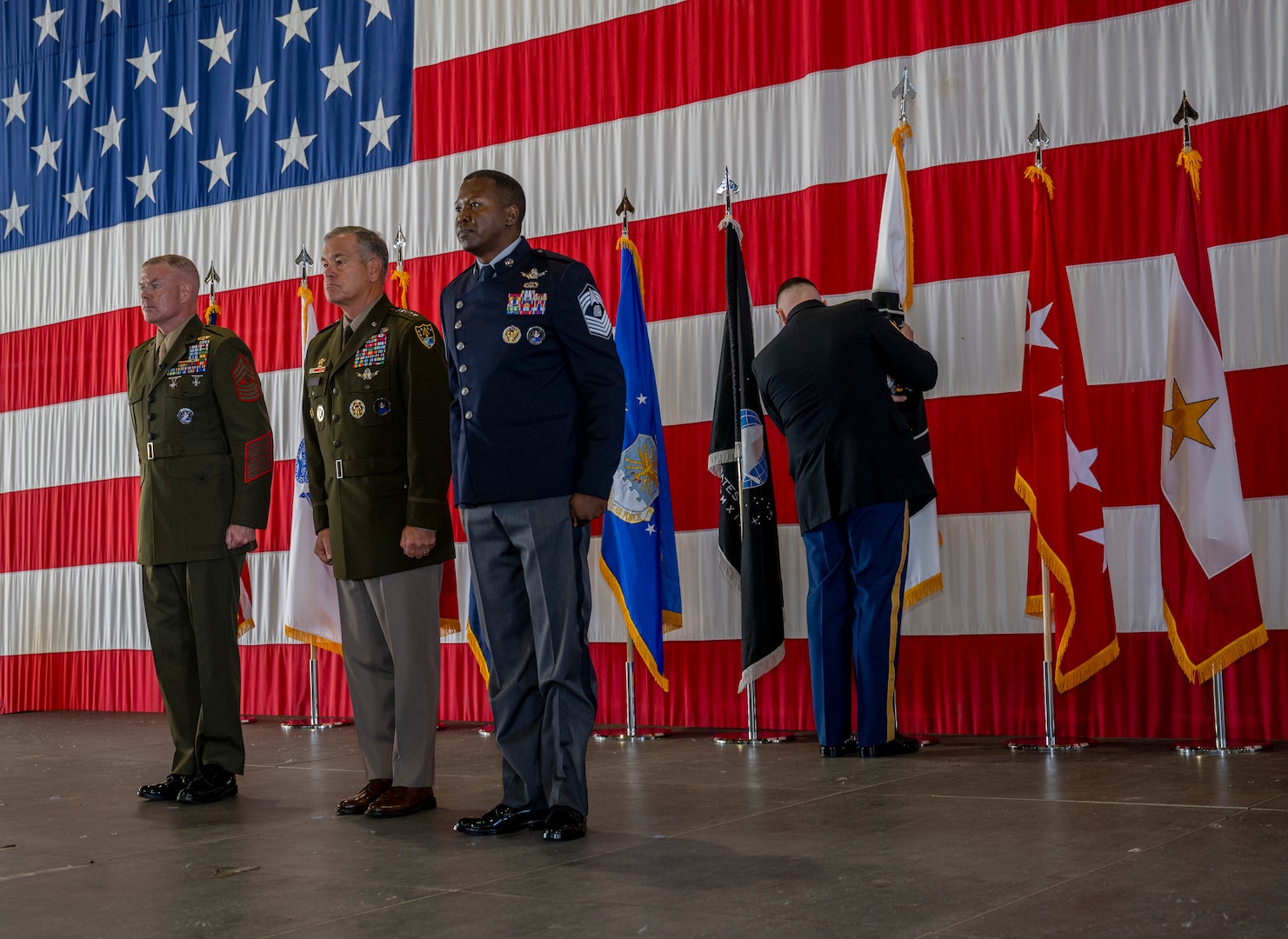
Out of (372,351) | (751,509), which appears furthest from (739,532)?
(372,351)

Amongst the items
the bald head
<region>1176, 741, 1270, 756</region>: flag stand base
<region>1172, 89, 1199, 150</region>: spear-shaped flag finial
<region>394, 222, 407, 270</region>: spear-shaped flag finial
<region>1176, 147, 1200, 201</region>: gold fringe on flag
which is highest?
<region>394, 222, 407, 270</region>: spear-shaped flag finial

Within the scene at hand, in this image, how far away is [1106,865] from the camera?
7.55 feet

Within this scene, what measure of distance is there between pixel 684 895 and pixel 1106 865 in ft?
2.40

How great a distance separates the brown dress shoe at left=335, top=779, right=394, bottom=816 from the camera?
3.28 meters

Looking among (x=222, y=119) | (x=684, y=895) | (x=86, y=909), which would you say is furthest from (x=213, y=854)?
(x=222, y=119)

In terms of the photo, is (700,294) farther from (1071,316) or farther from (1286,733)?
(1286,733)

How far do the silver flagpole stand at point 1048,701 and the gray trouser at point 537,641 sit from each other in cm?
173

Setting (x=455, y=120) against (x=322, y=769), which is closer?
(x=322, y=769)

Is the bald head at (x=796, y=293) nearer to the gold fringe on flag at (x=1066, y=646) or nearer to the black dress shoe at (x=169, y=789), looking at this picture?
the gold fringe on flag at (x=1066, y=646)

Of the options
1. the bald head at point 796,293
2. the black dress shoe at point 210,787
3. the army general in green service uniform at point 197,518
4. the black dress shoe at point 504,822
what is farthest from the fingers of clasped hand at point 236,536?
the bald head at point 796,293

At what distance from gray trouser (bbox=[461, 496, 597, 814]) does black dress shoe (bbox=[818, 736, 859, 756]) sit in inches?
54.2

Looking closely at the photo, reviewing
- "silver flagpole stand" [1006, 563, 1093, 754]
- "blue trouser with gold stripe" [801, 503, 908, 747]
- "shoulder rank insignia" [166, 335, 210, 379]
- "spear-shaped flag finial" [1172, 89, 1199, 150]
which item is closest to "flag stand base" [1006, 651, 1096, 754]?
"silver flagpole stand" [1006, 563, 1093, 754]

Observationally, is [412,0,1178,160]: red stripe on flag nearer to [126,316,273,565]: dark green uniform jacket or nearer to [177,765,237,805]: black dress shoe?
[126,316,273,565]: dark green uniform jacket

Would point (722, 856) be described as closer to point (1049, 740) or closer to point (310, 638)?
point (1049, 740)
